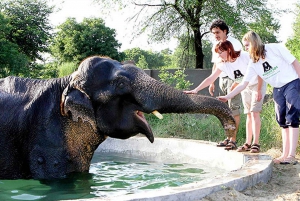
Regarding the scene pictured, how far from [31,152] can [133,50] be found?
78.8 meters

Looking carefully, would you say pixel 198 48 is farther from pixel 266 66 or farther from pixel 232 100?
pixel 266 66

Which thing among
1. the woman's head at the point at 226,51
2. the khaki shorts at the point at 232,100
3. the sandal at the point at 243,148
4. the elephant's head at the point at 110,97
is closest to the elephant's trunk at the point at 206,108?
the elephant's head at the point at 110,97

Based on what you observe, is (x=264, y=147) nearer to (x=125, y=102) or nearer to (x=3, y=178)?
(x=125, y=102)

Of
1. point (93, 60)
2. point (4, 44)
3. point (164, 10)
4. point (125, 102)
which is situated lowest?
point (125, 102)

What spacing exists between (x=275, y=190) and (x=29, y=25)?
36.0 metres

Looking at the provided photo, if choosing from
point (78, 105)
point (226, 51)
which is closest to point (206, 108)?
point (78, 105)

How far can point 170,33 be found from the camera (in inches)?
1086

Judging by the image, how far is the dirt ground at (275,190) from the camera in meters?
4.04

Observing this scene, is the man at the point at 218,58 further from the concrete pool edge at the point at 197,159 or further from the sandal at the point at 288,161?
the sandal at the point at 288,161

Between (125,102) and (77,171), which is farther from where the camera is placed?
(77,171)

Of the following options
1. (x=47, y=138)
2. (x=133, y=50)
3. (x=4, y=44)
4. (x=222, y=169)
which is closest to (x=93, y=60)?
(x=47, y=138)

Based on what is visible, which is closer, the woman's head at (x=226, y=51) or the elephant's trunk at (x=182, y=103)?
the elephant's trunk at (x=182, y=103)

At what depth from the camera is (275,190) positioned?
4805 mm

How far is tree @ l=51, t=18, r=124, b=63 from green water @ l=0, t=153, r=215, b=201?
26.2 metres
